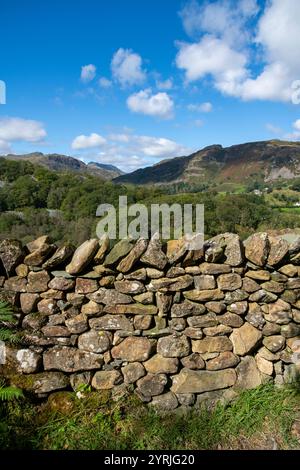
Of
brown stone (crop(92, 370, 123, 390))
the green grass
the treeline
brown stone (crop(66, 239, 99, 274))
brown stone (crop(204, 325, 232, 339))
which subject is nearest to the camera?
the green grass

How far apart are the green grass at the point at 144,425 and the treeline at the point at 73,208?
29.7 meters

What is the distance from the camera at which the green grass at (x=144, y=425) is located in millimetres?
3127

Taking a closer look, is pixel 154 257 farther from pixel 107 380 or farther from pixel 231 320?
pixel 107 380

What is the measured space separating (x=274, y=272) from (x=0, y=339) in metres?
3.29

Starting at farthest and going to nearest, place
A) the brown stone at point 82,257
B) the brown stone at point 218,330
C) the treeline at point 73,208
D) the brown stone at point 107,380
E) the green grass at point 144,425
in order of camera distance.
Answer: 1. the treeline at point 73,208
2. the brown stone at point 218,330
3. the brown stone at point 107,380
4. the brown stone at point 82,257
5. the green grass at point 144,425

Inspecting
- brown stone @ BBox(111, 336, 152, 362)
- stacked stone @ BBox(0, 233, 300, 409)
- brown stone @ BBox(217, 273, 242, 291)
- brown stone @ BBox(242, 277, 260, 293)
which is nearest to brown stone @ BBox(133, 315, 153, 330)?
stacked stone @ BBox(0, 233, 300, 409)

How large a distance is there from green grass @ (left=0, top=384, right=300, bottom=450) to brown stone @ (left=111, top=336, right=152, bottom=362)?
0.47 m

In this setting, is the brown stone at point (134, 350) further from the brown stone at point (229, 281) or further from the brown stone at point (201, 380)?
the brown stone at point (229, 281)

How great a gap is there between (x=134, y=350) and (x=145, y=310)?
49cm

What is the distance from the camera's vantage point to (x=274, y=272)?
386 cm

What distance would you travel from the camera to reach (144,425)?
133 inches

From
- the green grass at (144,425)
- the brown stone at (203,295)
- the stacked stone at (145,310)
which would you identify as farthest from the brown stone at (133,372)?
the brown stone at (203,295)

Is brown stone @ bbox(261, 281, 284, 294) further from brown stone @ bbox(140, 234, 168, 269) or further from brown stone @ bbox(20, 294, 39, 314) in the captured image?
brown stone @ bbox(20, 294, 39, 314)

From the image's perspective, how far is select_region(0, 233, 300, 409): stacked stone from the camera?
3.67 m
